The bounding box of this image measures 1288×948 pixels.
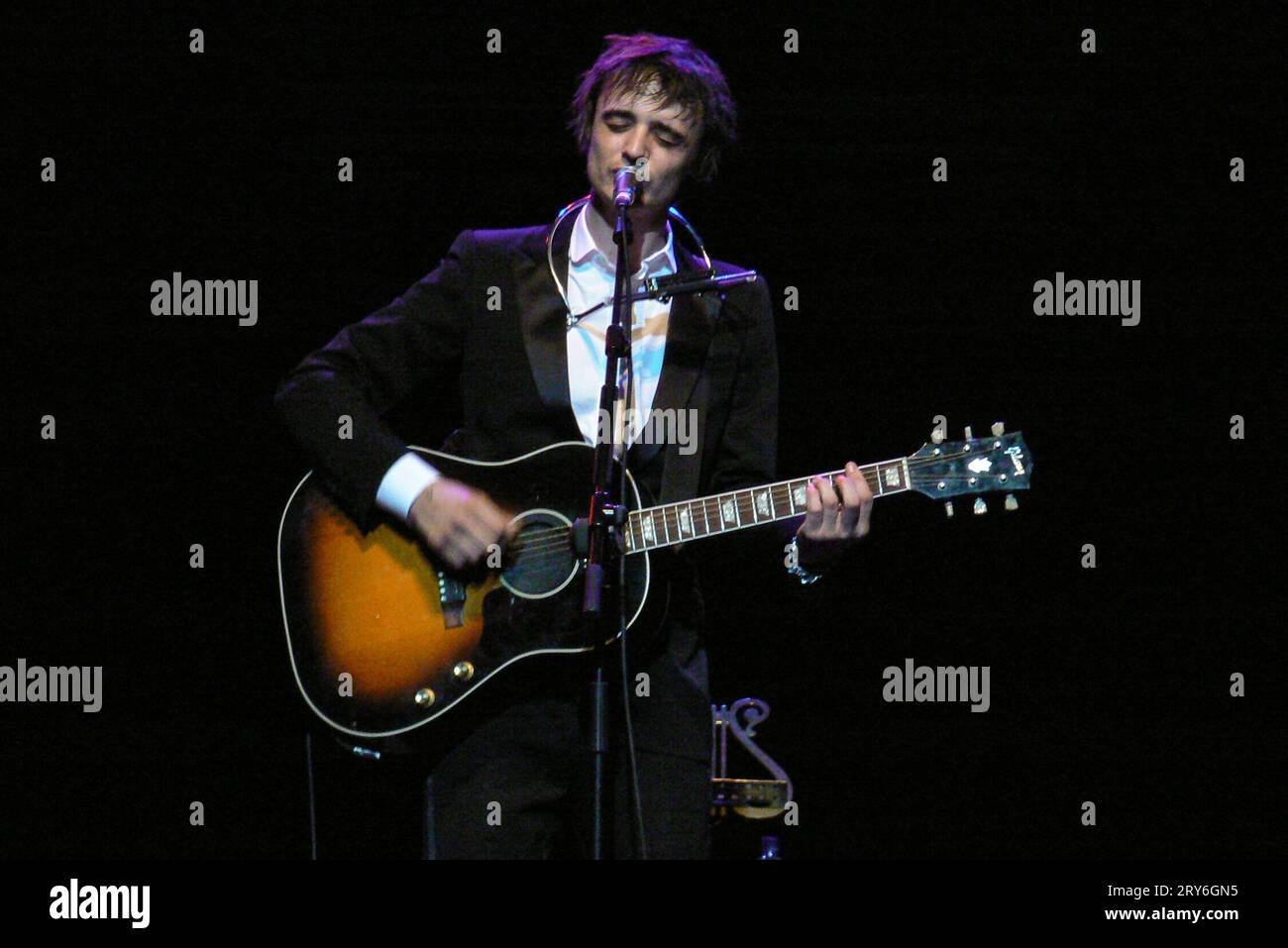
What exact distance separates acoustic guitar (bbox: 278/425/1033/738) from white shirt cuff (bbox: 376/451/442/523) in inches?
2.0

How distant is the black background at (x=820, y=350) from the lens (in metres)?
3.71

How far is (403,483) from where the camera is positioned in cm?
300

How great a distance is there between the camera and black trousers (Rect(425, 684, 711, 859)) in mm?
2803

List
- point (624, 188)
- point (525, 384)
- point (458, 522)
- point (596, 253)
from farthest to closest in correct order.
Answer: point (596, 253), point (525, 384), point (458, 522), point (624, 188)

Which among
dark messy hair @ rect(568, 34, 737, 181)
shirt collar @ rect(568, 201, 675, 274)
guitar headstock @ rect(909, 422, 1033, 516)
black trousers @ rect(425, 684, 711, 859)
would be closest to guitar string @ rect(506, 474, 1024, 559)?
black trousers @ rect(425, 684, 711, 859)

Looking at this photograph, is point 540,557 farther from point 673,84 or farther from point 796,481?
point 673,84

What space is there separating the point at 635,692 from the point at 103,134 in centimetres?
222

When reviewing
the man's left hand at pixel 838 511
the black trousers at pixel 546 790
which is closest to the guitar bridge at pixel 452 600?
the black trousers at pixel 546 790

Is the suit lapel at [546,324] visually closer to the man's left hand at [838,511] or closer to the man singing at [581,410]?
the man singing at [581,410]

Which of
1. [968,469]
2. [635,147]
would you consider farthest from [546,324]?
[968,469]

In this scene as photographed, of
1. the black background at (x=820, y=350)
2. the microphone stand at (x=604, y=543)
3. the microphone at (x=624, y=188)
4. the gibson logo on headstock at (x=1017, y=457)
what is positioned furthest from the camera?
the black background at (x=820, y=350)

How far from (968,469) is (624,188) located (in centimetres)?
102


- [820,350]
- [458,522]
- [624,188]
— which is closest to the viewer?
[624,188]

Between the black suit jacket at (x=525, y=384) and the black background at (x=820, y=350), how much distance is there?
62 cm
